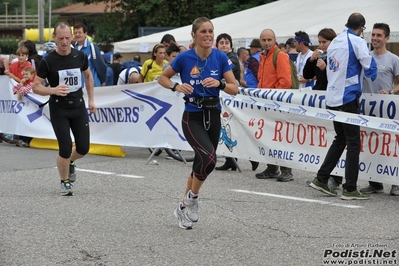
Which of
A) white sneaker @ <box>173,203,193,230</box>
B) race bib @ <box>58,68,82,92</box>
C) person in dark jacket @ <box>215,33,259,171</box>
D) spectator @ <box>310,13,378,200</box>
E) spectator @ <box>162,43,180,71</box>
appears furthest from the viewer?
spectator @ <box>162,43,180,71</box>

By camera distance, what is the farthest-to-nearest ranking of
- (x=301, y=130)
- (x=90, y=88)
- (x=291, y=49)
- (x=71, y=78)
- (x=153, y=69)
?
(x=291, y=49) < (x=153, y=69) < (x=301, y=130) < (x=90, y=88) < (x=71, y=78)

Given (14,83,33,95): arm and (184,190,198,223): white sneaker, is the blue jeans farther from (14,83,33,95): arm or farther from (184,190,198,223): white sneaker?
(14,83,33,95): arm

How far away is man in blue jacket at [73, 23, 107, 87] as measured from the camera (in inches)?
506

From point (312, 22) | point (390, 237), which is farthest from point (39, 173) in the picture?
point (312, 22)

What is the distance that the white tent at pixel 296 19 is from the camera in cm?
1756

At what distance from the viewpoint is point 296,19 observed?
779 inches

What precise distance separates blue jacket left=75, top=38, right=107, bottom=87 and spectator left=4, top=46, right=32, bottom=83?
1.68 meters

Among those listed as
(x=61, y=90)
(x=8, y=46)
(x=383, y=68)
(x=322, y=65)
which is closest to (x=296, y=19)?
(x=322, y=65)

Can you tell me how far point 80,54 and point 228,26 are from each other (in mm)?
12602

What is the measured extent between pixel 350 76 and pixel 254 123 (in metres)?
2.48

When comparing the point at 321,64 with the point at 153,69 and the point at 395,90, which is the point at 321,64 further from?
the point at 153,69

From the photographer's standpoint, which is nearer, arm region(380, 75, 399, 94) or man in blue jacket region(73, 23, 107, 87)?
arm region(380, 75, 399, 94)

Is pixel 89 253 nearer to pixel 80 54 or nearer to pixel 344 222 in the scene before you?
pixel 344 222

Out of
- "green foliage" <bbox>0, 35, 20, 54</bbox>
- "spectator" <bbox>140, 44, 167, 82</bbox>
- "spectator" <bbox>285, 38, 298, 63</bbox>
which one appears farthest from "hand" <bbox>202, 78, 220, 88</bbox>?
"green foliage" <bbox>0, 35, 20, 54</bbox>
